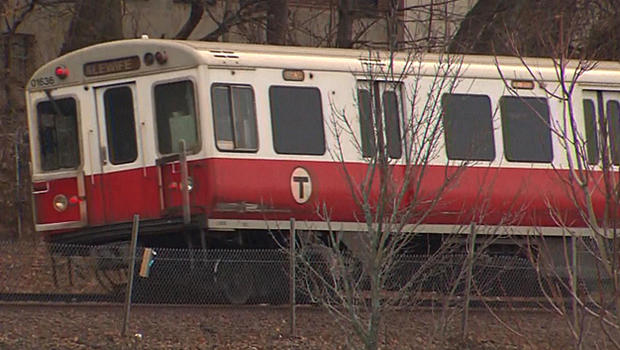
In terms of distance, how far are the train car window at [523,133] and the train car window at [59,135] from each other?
5130mm

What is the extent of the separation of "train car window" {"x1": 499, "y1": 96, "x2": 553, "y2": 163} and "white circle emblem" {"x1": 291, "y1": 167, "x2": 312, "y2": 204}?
2691 millimetres

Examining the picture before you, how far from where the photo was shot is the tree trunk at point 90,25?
21641mm

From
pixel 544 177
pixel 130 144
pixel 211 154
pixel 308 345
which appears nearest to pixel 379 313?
pixel 308 345

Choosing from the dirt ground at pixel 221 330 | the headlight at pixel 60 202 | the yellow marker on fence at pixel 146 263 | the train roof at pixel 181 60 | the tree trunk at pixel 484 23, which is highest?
the tree trunk at pixel 484 23

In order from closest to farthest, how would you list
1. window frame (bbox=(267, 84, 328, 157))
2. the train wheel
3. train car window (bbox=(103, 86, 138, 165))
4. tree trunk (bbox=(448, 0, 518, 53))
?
the train wheel
window frame (bbox=(267, 84, 328, 157))
train car window (bbox=(103, 86, 138, 165))
tree trunk (bbox=(448, 0, 518, 53))

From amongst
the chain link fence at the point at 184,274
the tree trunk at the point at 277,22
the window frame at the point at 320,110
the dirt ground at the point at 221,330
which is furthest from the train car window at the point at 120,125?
the tree trunk at the point at 277,22

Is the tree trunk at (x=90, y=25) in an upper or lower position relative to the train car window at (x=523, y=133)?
upper

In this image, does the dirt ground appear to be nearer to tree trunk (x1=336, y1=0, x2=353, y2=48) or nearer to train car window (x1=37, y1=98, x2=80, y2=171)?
train car window (x1=37, y1=98, x2=80, y2=171)

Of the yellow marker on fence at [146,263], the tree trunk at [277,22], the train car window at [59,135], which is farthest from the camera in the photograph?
the tree trunk at [277,22]

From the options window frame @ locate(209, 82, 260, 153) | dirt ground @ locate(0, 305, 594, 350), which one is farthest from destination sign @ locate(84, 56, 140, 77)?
dirt ground @ locate(0, 305, 594, 350)

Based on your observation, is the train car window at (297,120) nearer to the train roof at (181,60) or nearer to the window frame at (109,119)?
the train roof at (181,60)

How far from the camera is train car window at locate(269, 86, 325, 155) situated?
49.2ft

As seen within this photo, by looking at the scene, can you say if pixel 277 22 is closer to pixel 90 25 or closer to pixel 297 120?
pixel 90 25

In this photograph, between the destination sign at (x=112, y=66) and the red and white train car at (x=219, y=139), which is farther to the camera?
the destination sign at (x=112, y=66)
